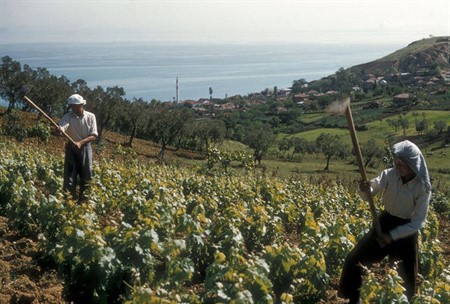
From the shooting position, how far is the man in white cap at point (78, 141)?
932 cm

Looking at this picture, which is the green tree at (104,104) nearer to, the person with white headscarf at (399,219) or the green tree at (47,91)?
the green tree at (47,91)

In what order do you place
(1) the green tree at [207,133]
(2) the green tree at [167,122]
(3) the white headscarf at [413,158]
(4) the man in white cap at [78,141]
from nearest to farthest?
(3) the white headscarf at [413,158]
(4) the man in white cap at [78,141]
(2) the green tree at [167,122]
(1) the green tree at [207,133]

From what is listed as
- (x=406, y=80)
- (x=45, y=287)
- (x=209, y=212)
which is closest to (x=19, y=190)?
(x=45, y=287)

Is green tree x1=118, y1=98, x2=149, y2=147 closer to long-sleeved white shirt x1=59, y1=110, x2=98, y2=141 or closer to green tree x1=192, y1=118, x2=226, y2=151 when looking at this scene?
green tree x1=192, y1=118, x2=226, y2=151

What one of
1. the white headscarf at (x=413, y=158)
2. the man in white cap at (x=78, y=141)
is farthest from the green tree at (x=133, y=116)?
the white headscarf at (x=413, y=158)

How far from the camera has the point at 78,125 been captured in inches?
368

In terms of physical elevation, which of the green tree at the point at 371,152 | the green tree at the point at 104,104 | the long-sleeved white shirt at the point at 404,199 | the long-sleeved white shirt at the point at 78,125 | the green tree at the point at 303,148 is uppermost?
the long-sleeved white shirt at the point at 78,125

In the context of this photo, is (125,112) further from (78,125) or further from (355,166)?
(78,125)

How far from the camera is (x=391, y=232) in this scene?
561 cm

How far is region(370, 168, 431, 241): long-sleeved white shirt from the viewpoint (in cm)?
559

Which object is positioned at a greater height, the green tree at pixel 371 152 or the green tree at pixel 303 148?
the green tree at pixel 371 152

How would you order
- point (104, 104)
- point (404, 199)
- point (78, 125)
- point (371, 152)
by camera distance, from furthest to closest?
point (371, 152), point (104, 104), point (78, 125), point (404, 199)

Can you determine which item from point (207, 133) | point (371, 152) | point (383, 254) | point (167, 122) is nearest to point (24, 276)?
point (383, 254)

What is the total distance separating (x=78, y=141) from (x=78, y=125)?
28 cm
